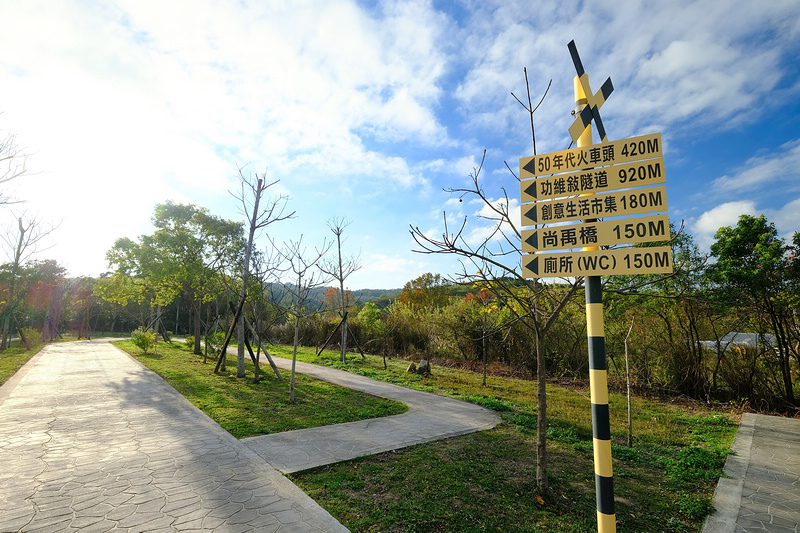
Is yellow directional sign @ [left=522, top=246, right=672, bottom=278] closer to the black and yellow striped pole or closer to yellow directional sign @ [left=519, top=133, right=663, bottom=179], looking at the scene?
the black and yellow striped pole

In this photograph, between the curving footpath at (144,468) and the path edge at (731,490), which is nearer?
the curving footpath at (144,468)

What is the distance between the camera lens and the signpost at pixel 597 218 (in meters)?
1.97

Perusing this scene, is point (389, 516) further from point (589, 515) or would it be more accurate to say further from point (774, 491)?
point (774, 491)

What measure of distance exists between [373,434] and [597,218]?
14.1 ft

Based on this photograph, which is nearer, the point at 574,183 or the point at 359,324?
the point at 574,183

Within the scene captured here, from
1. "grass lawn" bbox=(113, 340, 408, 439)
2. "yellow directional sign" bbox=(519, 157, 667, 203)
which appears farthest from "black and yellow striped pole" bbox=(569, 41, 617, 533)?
"grass lawn" bbox=(113, 340, 408, 439)

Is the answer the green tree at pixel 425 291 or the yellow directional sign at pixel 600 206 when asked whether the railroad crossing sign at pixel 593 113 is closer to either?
the yellow directional sign at pixel 600 206

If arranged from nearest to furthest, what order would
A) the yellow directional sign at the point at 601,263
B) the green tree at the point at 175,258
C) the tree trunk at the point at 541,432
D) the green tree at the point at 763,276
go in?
1. the yellow directional sign at the point at 601,263
2. the tree trunk at the point at 541,432
3. the green tree at the point at 763,276
4. the green tree at the point at 175,258

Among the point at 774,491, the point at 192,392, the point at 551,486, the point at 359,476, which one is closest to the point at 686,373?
the point at 774,491

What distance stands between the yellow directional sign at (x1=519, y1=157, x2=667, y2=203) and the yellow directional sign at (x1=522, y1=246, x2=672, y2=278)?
1.30 feet

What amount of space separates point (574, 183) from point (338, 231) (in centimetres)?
1303

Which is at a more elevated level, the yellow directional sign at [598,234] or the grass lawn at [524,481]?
the yellow directional sign at [598,234]

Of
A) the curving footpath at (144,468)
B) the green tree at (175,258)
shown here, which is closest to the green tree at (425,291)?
the green tree at (175,258)

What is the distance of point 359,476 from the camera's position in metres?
3.73
